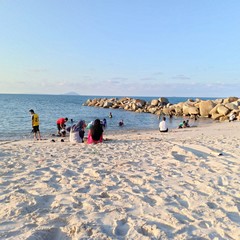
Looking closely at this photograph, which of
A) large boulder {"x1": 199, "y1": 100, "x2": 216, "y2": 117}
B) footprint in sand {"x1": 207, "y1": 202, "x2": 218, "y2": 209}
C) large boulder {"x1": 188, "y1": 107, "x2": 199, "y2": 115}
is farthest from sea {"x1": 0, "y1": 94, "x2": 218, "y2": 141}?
footprint in sand {"x1": 207, "y1": 202, "x2": 218, "y2": 209}

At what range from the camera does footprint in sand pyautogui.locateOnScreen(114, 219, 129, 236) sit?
2.97m

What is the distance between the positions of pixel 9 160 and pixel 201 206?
523 cm

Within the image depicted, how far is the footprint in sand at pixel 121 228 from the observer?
2.97m

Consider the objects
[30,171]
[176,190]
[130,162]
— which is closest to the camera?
[176,190]

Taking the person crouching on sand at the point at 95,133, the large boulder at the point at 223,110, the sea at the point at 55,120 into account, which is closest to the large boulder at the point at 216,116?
the large boulder at the point at 223,110

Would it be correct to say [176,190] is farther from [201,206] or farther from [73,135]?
[73,135]

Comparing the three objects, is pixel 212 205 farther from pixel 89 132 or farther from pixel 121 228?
pixel 89 132

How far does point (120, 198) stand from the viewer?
158 inches

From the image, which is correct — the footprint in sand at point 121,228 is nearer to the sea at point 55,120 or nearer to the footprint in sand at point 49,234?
the footprint in sand at point 49,234

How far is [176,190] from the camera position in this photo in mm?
4445

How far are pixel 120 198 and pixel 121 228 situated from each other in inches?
36.7

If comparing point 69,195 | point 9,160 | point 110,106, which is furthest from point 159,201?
point 110,106

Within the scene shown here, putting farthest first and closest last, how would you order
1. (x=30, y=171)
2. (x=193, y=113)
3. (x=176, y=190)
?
(x=193, y=113), (x=30, y=171), (x=176, y=190)

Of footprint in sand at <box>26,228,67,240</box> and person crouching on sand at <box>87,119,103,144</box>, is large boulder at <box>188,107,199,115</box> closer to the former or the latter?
person crouching on sand at <box>87,119,103,144</box>
